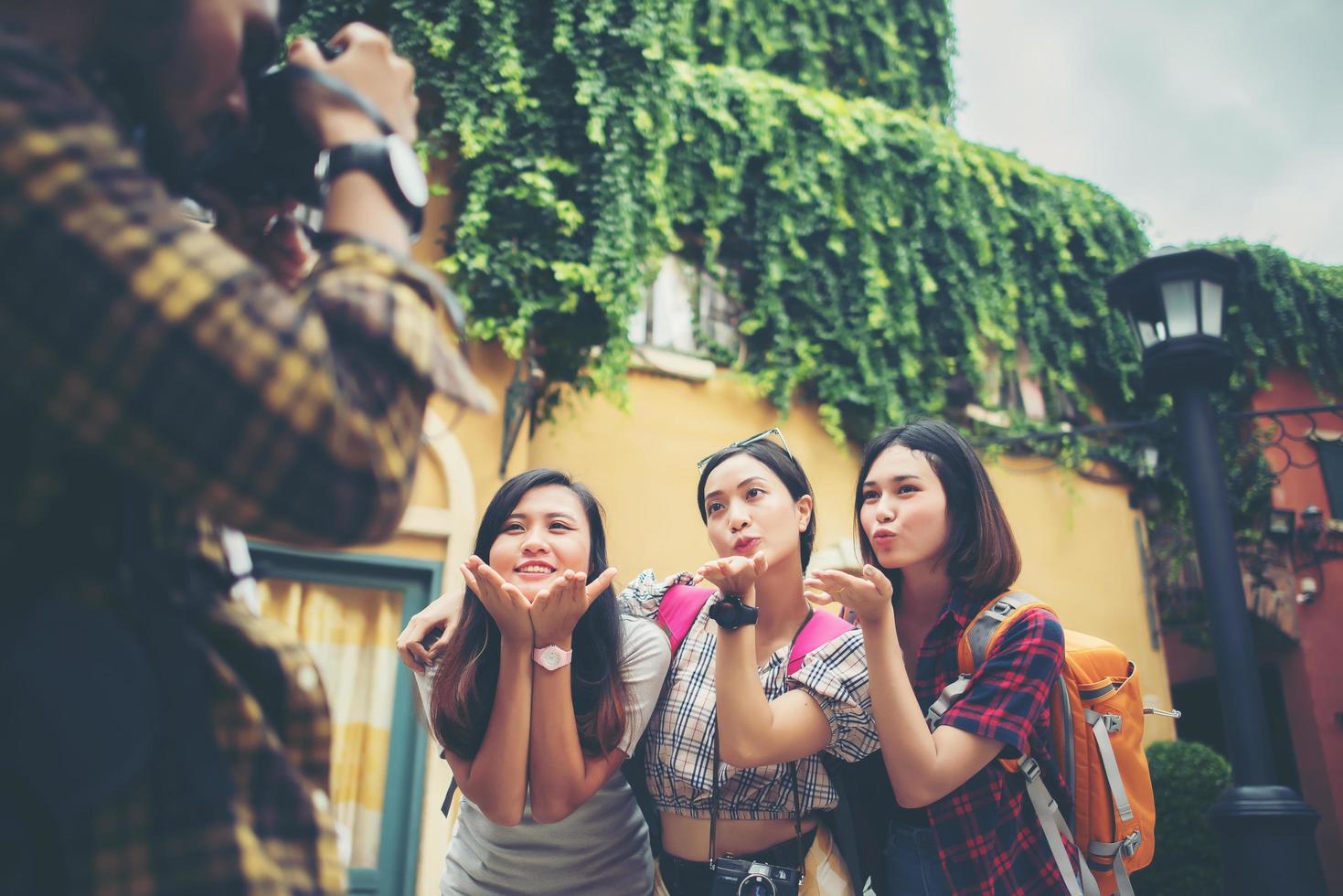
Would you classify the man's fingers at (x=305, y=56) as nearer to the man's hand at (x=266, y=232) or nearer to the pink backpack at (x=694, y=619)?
the man's hand at (x=266, y=232)

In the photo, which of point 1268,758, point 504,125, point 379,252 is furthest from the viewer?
point 504,125

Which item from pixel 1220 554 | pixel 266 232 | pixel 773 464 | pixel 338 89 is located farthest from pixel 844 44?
pixel 338 89

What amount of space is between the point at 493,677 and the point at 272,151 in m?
1.67

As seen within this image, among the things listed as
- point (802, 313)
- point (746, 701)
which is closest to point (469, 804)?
point (746, 701)

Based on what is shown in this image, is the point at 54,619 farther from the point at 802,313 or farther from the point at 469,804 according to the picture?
the point at 802,313

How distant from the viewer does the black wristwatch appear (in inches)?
89.4

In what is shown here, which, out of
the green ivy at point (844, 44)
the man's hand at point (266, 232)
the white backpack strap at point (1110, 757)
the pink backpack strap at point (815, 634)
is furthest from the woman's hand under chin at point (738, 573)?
the green ivy at point (844, 44)

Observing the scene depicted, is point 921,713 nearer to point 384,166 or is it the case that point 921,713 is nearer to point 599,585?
point 599,585

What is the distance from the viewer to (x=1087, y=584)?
8.91 metres

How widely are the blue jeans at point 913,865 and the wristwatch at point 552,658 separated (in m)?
1.04

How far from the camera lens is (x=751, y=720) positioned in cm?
222

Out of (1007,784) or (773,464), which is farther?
(773,464)

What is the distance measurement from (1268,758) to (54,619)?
17.5 feet

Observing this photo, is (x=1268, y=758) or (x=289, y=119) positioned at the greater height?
(x=289, y=119)
